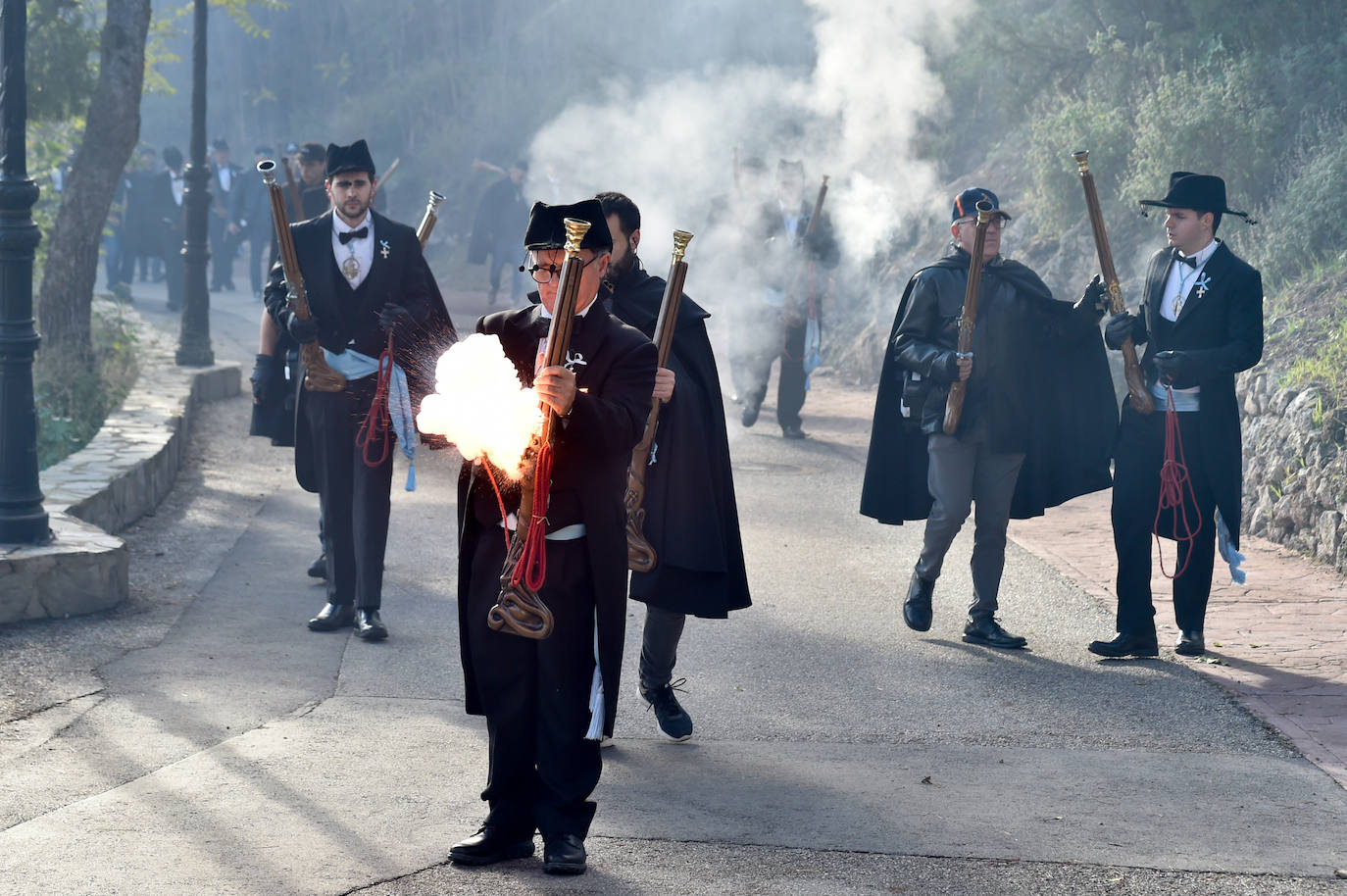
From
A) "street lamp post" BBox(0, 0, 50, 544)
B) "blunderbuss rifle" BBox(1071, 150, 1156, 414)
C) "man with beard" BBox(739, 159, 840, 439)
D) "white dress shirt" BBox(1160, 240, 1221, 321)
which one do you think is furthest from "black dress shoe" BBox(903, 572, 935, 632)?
"man with beard" BBox(739, 159, 840, 439)

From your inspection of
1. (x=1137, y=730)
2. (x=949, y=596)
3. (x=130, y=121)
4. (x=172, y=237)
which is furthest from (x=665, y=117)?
(x=1137, y=730)

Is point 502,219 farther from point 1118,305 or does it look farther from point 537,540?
point 537,540

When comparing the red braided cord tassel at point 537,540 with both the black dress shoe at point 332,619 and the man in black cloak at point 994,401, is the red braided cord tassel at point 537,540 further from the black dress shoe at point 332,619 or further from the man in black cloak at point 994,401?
the man in black cloak at point 994,401

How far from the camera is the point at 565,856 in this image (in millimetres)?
4387

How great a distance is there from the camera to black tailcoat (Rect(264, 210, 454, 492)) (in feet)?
24.2

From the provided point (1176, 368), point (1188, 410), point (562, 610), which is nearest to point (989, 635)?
point (1188, 410)

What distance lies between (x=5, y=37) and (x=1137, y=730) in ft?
19.7

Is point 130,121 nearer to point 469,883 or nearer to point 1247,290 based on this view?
point 1247,290

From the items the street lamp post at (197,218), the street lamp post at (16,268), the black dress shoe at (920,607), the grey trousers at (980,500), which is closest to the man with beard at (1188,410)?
the grey trousers at (980,500)

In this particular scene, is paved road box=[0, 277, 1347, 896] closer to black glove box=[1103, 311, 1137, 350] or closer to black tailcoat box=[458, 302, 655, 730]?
black tailcoat box=[458, 302, 655, 730]

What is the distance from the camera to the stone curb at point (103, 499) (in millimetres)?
7199

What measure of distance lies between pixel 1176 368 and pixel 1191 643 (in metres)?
1.25

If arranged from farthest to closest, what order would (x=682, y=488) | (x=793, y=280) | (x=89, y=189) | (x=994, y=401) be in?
(x=89, y=189) → (x=793, y=280) → (x=994, y=401) → (x=682, y=488)

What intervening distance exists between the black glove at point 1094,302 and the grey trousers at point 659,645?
2.65 metres
